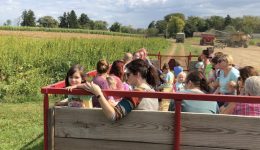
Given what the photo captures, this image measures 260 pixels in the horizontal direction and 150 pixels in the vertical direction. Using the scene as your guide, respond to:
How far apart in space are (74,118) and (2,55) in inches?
402

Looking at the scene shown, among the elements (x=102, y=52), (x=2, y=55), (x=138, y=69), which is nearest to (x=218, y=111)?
(x=138, y=69)

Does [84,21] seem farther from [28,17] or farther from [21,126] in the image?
[21,126]

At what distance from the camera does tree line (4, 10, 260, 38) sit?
135 meters

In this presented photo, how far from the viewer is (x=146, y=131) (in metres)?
3.35

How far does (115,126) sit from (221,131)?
0.91 m

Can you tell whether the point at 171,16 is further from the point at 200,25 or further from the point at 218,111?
the point at 218,111

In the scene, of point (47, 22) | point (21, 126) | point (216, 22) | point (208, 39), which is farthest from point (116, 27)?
point (21, 126)

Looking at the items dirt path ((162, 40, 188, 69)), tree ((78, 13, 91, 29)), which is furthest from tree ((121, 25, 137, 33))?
dirt path ((162, 40, 188, 69))

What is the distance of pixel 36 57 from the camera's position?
549 inches

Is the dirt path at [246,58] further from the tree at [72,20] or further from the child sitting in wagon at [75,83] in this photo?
the tree at [72,20]

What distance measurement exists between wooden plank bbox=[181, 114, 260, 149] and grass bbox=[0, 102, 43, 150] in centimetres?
396

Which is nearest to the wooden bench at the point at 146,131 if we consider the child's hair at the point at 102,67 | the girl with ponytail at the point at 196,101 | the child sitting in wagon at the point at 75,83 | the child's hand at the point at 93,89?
the child's hand at the point at 93,89

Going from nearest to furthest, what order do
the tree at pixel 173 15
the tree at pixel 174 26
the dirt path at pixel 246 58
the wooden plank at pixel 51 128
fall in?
the wooden plank at pixel 51 128, the dirt path at pixel 246 58, the tree at pixel 174 26, the tree at pixel 173 15

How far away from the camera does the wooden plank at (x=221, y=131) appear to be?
124 inches
